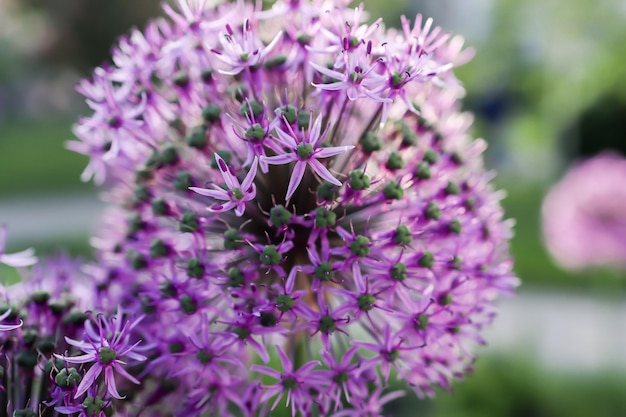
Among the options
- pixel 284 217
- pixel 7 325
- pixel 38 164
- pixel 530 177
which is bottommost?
pixel 7 325

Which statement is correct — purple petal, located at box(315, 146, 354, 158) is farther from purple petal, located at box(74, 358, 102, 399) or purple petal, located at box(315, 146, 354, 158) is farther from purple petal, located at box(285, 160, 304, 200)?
purple petal, located at box(74, 358, 102, 399)

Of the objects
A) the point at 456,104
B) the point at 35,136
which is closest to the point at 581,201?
the point at 456,104

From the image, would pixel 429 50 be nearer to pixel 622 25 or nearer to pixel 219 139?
pixel 219 139

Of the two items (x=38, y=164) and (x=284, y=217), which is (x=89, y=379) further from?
(x=38, y=164)

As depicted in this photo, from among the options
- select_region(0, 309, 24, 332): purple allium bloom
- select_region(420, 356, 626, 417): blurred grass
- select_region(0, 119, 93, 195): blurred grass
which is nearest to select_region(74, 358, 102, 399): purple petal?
select_region(0, 309, 24, 332): purple allium bloom

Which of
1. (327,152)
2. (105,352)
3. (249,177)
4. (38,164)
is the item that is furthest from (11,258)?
(38,164)

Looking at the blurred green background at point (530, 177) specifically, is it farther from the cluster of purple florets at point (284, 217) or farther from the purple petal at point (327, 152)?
the purple petal at point (327, 152)
